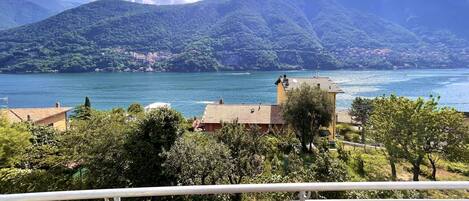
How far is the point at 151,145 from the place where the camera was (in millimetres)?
14195

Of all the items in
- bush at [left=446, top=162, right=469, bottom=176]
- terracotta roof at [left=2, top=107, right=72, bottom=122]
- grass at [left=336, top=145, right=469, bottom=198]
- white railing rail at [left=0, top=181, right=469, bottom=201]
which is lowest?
bush at [left=446, top=162, right=469, bottom=176]

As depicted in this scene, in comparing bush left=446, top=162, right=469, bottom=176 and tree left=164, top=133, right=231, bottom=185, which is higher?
tree left=164, top=133, right=231, bottom=185

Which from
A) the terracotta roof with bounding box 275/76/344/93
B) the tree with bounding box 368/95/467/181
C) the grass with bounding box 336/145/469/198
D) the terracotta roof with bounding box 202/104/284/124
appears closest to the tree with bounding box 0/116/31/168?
the grass with bounding box 336/145/469/198

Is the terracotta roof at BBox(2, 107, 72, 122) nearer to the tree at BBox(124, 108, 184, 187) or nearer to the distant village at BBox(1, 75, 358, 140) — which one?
the distant village at BBox(1, 75, 358, 140)

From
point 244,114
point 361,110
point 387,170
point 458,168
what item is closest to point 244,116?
point 244,114

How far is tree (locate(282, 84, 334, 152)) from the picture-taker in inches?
1215

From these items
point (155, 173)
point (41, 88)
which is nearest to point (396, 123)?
point (155, 173)

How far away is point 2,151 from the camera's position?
14672 millimetres

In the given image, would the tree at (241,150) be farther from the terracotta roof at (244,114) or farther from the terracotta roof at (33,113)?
the terracotta roof at (33,113)

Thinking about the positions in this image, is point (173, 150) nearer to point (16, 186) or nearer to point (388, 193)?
point (16, 186)

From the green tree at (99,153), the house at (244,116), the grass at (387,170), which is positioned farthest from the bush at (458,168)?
the green tree at (99,153)

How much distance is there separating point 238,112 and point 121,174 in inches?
1072

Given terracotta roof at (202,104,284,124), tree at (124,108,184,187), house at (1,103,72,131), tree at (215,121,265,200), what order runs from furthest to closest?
1. terracotta roof at (202,104,284,124)
2. house at (1,103,72,131)
3. tree at (215,121,265,200)
4. tree at (124,108,184,187)

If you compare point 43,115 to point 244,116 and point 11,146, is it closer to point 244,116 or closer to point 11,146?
point 244,116
